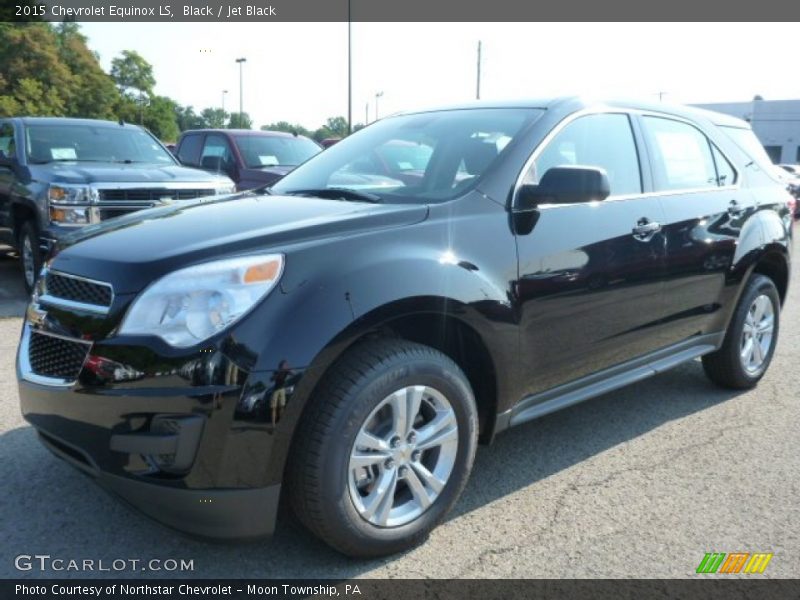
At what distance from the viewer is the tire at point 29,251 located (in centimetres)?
681

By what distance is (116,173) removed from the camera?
687 centimetres

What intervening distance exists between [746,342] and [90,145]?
6695 mm

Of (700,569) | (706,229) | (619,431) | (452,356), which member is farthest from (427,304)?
(706,229)

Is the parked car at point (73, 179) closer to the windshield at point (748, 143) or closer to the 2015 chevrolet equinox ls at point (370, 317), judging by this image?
the 2015 chevrolet equinox ls at point (370, 317)

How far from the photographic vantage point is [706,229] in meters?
4.08

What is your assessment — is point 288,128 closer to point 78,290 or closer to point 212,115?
point 212,115

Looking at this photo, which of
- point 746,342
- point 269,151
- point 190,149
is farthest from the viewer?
point 190,149

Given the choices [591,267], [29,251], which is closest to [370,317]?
[591,267]

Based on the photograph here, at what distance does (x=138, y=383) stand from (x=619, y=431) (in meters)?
2.74

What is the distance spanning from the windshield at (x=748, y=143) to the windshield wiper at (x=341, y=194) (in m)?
2.73

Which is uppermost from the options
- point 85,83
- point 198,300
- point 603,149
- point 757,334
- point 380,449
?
point 85,83

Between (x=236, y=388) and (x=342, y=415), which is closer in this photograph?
(x=236, y=388)

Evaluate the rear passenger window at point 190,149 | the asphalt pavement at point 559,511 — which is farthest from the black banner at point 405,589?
the rear passenger window at point 190,149

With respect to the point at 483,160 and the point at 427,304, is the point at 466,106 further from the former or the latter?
the point at 427,304
